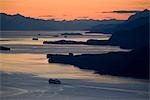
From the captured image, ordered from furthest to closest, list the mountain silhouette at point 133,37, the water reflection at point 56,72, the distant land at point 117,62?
the mountain silhouette at point 133,37 < the distant land at point 117,62 < the water reflection at point 56,72

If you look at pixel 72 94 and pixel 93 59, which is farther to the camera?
pixel 93 59

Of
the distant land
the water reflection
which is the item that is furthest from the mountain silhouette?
the water reflection

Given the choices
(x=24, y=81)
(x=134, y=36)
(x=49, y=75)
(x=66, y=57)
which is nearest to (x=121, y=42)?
(x=134, y=36)

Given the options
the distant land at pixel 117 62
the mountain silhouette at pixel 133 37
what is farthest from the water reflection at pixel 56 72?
the mountain silhouette at pixel 133 37

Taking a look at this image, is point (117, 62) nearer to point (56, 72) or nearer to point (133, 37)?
point (56, 72)

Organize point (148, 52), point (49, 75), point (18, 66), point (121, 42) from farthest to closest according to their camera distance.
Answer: point (121, 42) < point (148, 52) < point (18, 66) < point (49, 75)

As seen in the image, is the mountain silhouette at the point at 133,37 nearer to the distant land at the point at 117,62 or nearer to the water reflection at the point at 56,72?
the distant land at the point at 117,62

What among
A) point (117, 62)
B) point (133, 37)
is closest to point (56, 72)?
point (117, 62)

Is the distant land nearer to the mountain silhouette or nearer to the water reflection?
the water reflection

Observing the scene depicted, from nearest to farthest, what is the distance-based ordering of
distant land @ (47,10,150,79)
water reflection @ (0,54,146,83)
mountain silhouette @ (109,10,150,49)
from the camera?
1. water reflection @ (0,54,146,83)
2. distant land @ (47,10,150,79)
3. mountain silhouette @ (109,10,150,49)

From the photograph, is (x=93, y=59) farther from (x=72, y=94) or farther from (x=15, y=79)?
(x=72, y=94)

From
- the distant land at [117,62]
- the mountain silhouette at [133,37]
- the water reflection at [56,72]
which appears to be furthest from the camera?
the mountain silhouette at [133,37]
